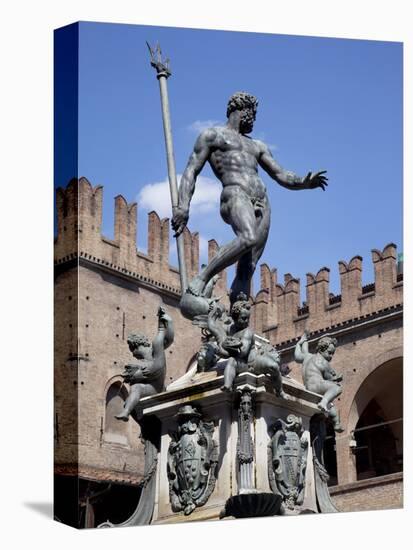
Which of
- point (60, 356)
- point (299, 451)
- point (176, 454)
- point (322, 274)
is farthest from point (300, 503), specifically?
point (322, 274)

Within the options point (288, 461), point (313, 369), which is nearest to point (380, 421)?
point (313, 369)

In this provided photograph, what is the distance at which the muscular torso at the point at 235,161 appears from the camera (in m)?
11.1

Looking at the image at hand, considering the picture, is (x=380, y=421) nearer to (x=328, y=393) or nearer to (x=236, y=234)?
(x=328, y=393)

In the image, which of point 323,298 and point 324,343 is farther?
point 323,298

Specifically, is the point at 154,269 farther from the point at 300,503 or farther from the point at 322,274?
the point at 300,503

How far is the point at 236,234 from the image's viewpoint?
1095cm

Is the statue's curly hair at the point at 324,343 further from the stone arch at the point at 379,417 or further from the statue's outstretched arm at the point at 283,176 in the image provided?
the stone arch at the point at 379,417

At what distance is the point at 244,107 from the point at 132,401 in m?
2.66

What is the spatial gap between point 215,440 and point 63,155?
2666mm

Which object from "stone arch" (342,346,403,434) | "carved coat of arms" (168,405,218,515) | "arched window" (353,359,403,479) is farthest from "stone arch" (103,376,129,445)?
"carved coat of arms" (168,405,218,515)

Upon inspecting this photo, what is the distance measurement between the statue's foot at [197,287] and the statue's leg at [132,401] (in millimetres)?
883

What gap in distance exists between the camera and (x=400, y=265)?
33.7 meters

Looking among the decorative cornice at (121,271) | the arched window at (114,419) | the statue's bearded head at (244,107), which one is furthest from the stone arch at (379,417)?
the statue's bearded head at (244,107)

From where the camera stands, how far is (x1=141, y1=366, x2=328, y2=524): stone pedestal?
1024 cm
